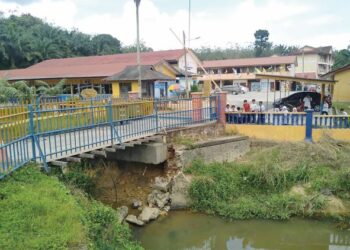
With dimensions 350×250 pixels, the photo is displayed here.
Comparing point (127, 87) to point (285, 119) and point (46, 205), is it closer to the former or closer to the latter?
point (285, 119)

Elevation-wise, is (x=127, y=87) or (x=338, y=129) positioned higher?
(x=127, y=87)

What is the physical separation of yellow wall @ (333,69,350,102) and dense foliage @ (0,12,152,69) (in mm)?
33721

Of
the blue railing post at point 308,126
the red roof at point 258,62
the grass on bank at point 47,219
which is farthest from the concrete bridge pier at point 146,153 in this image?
the red roof at point 258,62

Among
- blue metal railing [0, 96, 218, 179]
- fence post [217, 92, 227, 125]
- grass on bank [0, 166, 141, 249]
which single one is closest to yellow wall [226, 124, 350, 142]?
fence post [217, 92, 227, 125]

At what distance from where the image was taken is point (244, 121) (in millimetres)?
13125

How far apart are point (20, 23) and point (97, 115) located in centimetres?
4850

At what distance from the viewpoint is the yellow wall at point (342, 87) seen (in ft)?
79.5

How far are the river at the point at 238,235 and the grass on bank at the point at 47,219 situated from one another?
89.0 inches

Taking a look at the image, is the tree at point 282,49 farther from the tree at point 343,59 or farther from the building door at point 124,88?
the building door at point 124,88

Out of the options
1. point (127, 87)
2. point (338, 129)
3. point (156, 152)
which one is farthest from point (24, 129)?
point (127, 87)

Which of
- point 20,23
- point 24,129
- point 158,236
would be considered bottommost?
point 158,236

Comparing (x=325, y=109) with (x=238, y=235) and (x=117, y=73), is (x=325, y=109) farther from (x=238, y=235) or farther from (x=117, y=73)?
(x=117, y=73)

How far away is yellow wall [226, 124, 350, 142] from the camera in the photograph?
1216 cm

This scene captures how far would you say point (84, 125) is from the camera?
28.7 ft
